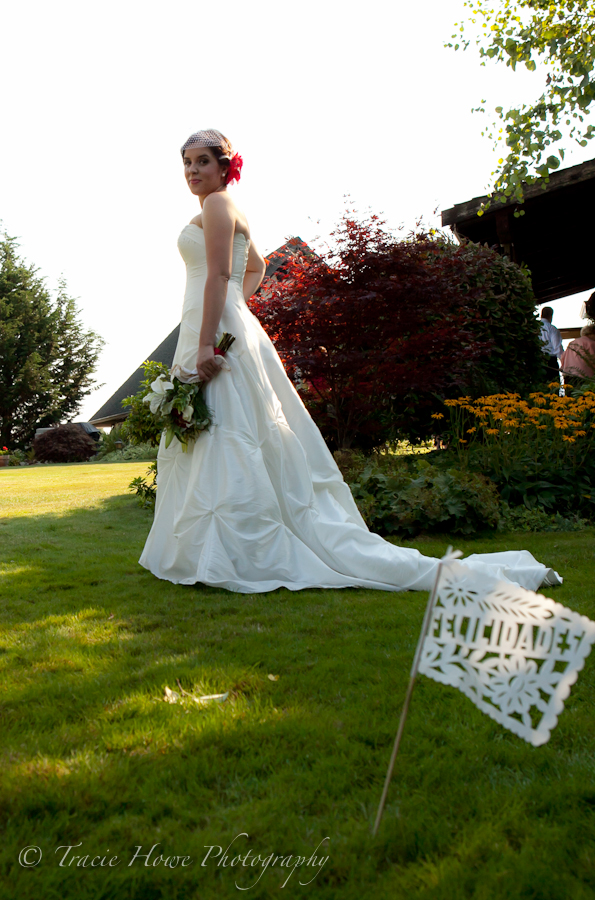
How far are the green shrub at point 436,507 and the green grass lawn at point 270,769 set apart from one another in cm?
214

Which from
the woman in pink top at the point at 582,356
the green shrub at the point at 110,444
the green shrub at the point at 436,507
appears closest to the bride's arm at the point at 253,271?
the green shrub at the point at 436,507

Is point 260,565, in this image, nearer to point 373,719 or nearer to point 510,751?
point 373,719

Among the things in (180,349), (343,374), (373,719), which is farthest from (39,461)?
(373,719)

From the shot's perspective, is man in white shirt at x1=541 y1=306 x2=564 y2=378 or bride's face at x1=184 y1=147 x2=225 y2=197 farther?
man in white shirt at x1=541 y1=306 x2=564 y2=378

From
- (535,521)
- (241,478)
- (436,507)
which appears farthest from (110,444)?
(241,478)

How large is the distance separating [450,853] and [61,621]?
7.32 feet

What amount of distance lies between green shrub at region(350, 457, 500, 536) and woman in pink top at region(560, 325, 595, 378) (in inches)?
127

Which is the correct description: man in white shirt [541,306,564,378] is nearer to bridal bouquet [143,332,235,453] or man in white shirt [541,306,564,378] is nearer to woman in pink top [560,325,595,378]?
woman in pink top [560,325,595,378]

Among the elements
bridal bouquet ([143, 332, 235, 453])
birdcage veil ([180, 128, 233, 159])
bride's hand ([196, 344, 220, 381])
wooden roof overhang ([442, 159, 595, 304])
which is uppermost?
wooden roof overhang ([442, 159, 595, 304])

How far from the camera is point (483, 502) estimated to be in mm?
5309

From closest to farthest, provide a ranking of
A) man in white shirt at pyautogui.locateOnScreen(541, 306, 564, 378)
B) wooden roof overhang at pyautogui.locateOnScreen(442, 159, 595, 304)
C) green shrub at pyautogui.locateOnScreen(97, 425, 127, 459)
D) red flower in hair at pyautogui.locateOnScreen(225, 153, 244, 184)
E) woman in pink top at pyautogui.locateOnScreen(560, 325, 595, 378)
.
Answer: red flower in hair at pyautogui.locateOnScreen(225, 153, 244, 184)
woman in pink top at pyautogui.locateOnScreen(560, 325, 595, 378)
man in white shirt at pyautogui.locateOnScreen(541, 306, 564, 378)
wooden roof overhang at pyautogui.locateOnScreen(442, 159, 595, 304)
green shrub at pyautogui.locateOnScreen(97, 425, 127, 459)

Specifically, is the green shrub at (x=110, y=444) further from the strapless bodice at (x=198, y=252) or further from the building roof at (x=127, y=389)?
the strapless bodice at (x=198, y=252)

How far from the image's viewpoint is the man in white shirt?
32.8ft

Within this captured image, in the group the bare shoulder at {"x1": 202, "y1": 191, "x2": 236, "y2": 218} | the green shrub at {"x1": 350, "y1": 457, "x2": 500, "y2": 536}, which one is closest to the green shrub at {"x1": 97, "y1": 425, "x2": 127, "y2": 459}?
the green shrub at {"x1": 350, "y1": 457, "x2": 500, "y2": 536}
